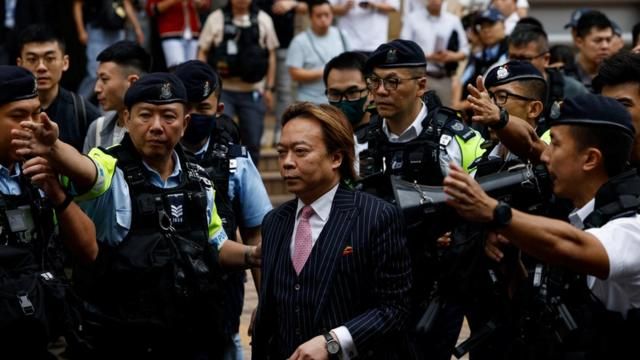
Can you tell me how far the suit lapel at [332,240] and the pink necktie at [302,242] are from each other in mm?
77

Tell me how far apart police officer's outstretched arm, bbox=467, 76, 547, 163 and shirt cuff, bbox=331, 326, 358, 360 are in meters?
1.16

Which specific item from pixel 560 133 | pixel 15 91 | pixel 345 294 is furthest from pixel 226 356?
pixel 560 133

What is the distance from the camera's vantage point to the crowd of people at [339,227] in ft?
14.1

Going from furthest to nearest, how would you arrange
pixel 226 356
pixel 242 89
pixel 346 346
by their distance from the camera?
pixel 242 89, pixel 226 356, pixel 346 346

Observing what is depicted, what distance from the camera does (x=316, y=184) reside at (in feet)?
16.1

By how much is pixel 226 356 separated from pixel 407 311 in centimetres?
137

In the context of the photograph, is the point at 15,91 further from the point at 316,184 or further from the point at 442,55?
the point at 442,55

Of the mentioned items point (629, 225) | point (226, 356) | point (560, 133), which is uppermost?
point (560, 133)

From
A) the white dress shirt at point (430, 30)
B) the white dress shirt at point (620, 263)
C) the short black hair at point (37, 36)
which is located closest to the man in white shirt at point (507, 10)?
the white dress shirt at point (430, 30)

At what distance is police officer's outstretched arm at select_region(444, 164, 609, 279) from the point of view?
390 centimetres

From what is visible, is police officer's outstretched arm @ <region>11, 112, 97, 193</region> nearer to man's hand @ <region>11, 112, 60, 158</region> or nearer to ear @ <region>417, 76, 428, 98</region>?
man's hand @ <region>11, 112, 60, 158</region>

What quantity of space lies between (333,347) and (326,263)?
34 cm

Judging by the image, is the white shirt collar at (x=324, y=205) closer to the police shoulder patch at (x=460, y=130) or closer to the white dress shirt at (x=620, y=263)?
the white dress shirt at (x=620, y=263)

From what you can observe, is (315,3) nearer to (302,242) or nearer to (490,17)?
(490,17)
